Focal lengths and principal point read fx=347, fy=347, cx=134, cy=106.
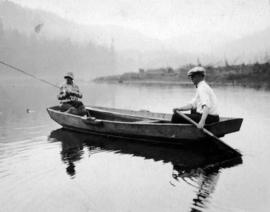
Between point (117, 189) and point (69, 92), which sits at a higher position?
point (69, 92)

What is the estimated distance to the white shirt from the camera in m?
8.82

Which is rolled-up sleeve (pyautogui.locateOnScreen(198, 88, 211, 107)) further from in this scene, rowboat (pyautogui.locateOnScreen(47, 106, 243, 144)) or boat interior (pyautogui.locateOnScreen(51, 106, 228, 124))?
boat interior (pyautogui.locateOnScreen(51, 106, 228, 124))

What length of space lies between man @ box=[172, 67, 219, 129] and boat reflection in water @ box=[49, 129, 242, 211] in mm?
923

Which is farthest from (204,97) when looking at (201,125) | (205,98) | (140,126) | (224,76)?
(224,76)

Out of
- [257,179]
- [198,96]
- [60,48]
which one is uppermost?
[60,48]

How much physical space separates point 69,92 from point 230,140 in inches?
239

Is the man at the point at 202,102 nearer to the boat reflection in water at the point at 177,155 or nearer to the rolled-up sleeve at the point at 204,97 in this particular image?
the rolled-up sleeve at the point at 204,97

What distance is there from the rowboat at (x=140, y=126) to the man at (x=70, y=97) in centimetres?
51

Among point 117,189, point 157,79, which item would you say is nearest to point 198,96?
point 117,189

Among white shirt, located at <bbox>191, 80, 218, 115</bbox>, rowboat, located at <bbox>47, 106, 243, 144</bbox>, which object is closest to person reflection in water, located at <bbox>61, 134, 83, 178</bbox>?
rowboat, located at <bbox>47, 106, 243, 144</bbox>

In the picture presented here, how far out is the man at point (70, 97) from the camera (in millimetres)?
12935

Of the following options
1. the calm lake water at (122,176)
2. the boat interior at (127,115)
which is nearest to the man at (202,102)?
the calm lake water at (122,176)

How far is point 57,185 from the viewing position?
7.35 meters

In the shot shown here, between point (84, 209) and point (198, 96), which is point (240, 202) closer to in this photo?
point (84, 209)
